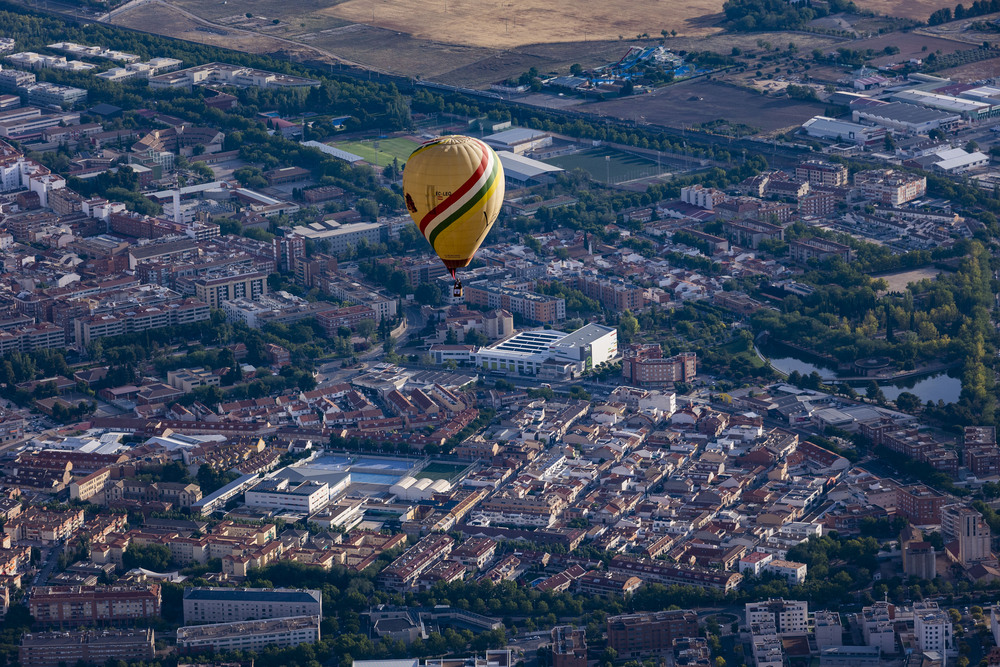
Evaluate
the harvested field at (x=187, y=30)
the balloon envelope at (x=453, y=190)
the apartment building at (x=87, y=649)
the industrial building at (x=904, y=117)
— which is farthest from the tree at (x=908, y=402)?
the harvested field at (x=187, y=30)

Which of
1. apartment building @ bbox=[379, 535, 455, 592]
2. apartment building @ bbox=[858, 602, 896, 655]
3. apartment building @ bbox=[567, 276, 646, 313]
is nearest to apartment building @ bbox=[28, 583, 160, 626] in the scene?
apartment building @ bbox=[379, 535, 455, 592]

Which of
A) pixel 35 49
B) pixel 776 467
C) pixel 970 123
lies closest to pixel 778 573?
pixel 776 467

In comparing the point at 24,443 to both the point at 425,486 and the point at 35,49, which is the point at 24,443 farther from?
the point at 35,49

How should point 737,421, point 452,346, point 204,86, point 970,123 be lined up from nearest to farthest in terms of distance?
1. point 737,421
2. point 452,346
3. point 970,123
4. point 204,86

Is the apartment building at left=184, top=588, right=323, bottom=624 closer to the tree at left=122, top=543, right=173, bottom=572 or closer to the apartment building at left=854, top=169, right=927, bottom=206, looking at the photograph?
the tree at left=122, top=543, right=173, bottom=572

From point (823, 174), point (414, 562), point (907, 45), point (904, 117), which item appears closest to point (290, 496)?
point (414, 562)

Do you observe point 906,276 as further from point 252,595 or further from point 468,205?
point 252,595
